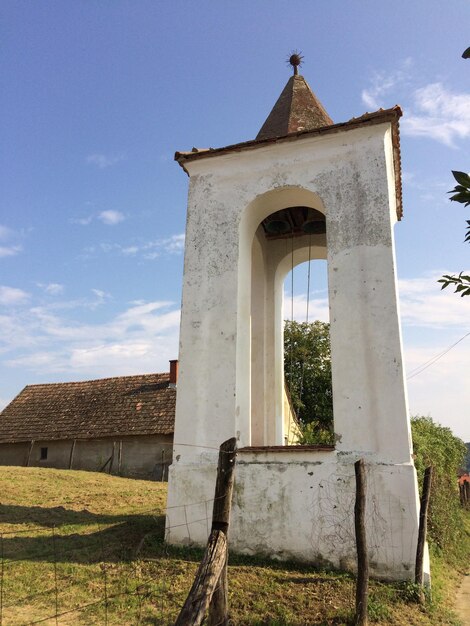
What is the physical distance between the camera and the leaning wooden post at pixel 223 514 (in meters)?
4.02

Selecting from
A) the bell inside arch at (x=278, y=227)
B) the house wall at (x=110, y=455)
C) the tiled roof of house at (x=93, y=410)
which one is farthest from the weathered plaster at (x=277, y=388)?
the tiled roof of house at (x=93, y=410)

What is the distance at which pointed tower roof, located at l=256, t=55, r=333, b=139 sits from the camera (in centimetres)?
1012

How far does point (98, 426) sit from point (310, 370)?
1327 cm

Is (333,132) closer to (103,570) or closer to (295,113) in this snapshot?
(295,113)

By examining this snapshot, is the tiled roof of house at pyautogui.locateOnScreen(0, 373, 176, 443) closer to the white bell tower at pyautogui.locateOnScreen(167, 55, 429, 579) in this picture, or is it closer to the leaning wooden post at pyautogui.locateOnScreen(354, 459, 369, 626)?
the white bell tower at pyautogui.locateOnScreen(167, 55, 429, 579)

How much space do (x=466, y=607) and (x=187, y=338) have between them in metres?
5.80

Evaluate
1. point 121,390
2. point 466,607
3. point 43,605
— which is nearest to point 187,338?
point 43,605

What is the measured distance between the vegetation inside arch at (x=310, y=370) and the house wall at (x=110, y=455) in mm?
9622

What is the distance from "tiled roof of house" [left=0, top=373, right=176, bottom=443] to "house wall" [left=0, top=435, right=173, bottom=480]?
0.38 m

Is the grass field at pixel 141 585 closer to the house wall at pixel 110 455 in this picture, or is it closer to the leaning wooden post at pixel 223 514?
the leaning wooden post at pixel 223 514

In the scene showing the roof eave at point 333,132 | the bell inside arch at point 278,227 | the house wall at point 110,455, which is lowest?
the house wall at point 110,455

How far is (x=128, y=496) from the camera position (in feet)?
41.0

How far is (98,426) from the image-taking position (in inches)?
892

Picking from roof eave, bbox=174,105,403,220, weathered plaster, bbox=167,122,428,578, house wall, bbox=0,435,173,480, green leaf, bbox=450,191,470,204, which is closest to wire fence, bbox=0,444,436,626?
weathered plaster, bbox=167,122,428,578
